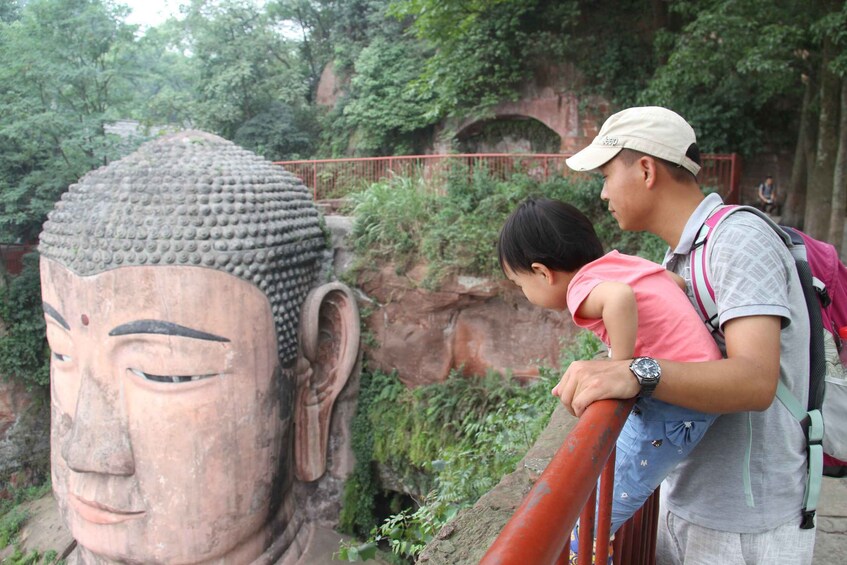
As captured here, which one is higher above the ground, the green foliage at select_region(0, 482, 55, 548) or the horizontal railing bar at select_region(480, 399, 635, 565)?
the horizontal railing bar at select_region(480, 399, 635, 565)

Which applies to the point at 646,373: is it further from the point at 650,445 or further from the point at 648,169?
the point at 648,169

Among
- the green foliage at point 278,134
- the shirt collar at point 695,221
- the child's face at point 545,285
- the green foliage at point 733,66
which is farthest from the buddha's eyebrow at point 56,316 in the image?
the green foliage at point 278,134

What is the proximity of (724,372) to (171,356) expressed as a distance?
401 centimetres

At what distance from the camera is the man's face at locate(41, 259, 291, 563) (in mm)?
4434

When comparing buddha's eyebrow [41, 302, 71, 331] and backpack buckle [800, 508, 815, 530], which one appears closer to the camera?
backpack buckle [800, 508, 815, 530]

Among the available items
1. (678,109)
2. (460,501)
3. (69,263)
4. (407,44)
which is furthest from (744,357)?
(407,44)

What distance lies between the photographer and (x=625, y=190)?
157cm

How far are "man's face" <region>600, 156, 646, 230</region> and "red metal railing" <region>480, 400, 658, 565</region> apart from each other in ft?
1.75

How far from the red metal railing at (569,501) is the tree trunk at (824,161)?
7.40 metres

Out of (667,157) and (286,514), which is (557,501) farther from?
(286,514)

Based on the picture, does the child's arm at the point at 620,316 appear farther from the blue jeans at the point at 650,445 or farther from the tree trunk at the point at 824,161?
the tree trunk at the point at 824,161

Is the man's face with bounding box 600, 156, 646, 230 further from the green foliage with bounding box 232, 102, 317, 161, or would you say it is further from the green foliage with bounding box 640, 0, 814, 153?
the green foliage with bounding box 232, 102, 317, 161

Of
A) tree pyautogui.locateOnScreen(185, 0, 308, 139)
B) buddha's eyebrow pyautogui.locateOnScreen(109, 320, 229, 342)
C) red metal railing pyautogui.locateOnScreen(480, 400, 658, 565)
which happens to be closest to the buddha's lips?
buddha's eyebrow pyautogui.locateOnScreen(109, 320, 229, 342)

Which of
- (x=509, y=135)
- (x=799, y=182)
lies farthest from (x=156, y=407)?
(x=509, y=135)
